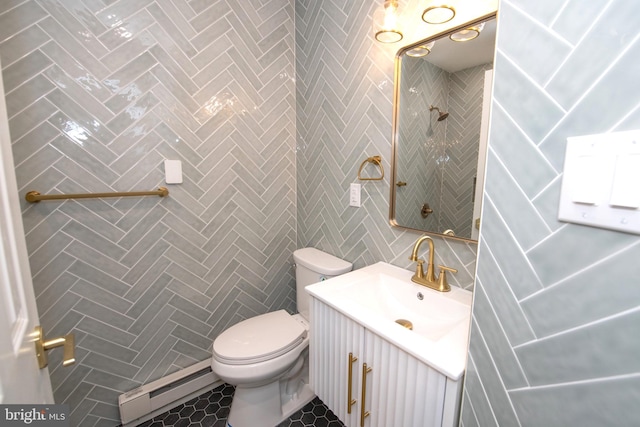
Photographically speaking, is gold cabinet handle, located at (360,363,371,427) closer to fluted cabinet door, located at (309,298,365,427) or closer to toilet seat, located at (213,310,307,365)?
fluted cabinet door, located at (309,298,365,427)

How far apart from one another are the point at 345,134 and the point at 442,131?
1.80 feet

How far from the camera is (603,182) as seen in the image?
393 millimetres

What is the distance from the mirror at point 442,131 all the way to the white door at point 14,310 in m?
1.24

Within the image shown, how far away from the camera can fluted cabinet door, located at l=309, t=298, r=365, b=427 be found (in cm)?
97

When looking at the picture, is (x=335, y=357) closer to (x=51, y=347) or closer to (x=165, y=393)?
(x=51, y=347)

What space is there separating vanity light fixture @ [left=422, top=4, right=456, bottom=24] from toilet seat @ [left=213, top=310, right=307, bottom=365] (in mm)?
1516

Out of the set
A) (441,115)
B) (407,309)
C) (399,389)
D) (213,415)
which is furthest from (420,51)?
(213,415)

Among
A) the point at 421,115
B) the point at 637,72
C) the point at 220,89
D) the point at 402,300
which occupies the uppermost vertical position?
the point at 220,89

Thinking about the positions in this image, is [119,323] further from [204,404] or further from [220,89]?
[220,89]

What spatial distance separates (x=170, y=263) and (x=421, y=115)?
1499 millimetres

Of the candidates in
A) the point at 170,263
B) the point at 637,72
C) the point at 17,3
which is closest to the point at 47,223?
the point at 170,263

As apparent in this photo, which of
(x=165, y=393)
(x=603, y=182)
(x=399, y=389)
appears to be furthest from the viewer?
(x=165, y=393)

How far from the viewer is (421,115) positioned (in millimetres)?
1220

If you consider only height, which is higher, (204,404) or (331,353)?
(331,353)
